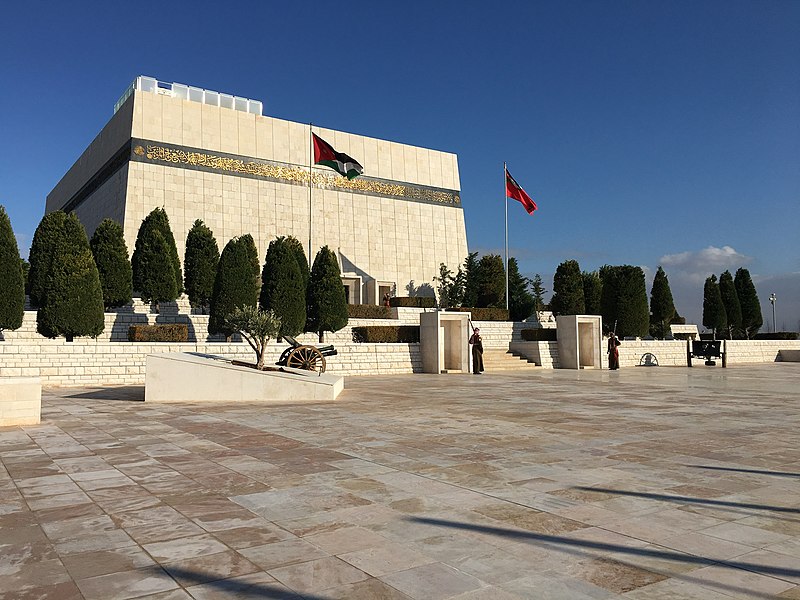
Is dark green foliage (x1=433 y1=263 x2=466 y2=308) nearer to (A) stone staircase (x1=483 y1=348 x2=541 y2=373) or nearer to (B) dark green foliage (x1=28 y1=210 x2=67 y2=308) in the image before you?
(A) stone staircase (x1=483 y1=348 x2=541 y2=373)

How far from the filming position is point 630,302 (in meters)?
29.2

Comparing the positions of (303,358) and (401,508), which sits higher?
(303,358)

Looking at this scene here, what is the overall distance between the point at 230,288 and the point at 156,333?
11.5 feet

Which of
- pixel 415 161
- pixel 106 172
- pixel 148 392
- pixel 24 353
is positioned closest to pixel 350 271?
pixel 415 161

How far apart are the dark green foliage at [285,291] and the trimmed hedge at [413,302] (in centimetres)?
1215

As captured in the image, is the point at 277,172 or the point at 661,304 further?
the point at 277,172

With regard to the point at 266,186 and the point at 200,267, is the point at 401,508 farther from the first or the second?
the point at 266,186

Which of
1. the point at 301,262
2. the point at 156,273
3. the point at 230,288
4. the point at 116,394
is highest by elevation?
the point at 301,262

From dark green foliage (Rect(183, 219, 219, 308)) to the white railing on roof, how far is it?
34.0 feet

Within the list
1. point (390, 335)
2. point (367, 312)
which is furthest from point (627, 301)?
point (390, 335)

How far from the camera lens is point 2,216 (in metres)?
20.2

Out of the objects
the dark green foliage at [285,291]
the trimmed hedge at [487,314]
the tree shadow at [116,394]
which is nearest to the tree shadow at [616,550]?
the tree shadow at [116,394]

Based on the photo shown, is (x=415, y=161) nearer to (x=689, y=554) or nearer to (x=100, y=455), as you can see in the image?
(x=100, y=455)

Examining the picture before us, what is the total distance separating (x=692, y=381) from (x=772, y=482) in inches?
542
